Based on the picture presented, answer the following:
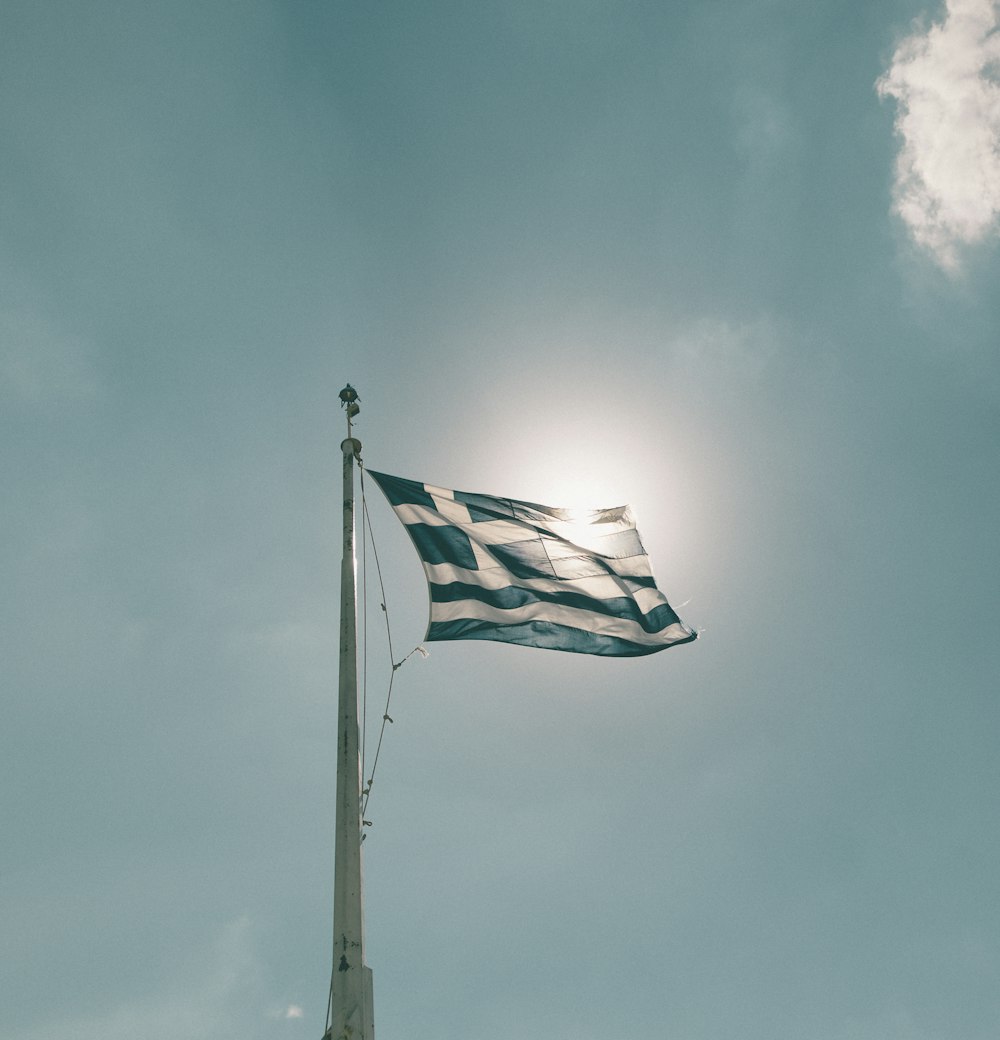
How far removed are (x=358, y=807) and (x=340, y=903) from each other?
98 cm

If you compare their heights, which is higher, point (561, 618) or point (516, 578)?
point (516, 578)

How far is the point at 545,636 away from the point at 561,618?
0.58 m

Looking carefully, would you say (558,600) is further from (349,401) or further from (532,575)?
(349,401)

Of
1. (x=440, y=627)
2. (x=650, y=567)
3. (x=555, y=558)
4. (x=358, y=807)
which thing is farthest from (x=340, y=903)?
(x=650, y=567)

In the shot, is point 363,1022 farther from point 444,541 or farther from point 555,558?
point 555,558

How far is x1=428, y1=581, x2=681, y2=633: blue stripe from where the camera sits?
12.9 metres

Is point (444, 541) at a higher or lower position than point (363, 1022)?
higher

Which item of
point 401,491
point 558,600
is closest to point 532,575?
point 558,600

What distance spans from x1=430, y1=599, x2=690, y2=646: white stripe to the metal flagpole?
192cm

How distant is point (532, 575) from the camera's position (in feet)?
47.6

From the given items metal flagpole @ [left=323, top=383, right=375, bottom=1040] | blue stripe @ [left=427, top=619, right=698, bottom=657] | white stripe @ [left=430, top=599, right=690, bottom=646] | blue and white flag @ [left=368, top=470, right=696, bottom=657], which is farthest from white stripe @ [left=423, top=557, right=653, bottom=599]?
metal flagpole @ [left=323, top=383, right=375, bottom=1040]

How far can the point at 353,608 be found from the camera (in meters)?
10.9

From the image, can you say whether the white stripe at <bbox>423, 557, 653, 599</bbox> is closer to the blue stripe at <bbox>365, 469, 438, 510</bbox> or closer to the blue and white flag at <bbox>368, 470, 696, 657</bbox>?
the blue and white flag at <bbox>368, 470, 696, 657</bbox>

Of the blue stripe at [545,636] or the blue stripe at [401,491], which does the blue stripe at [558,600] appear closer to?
the blue stripe at [545,636]
